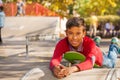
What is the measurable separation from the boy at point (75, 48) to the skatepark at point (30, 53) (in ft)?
0.26

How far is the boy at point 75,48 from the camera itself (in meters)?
5.30

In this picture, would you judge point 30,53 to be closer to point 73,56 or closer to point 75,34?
point 73,56

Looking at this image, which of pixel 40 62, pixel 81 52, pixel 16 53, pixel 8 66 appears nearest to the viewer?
pixel 81 52

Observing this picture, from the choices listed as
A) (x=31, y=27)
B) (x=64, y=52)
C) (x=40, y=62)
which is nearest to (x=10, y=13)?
(x=31, y=27)

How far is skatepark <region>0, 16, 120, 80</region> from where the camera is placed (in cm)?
533

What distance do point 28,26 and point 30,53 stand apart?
8706mm

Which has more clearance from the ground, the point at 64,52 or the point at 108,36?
the point at 64,52

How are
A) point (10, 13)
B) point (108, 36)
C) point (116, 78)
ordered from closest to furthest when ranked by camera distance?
point (116, 78), point (10, 13), point (108, 36)

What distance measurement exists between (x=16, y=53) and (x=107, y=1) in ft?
49.4

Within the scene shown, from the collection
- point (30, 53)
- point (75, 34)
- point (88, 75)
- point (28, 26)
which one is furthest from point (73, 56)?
point (28, 26)

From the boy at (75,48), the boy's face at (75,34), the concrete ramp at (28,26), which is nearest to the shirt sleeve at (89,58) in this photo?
the boy at (75,48)

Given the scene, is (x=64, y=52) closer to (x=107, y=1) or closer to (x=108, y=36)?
(x=107, y=1)

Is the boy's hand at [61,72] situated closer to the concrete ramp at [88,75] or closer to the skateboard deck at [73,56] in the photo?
the concrete ramp at [88,75]

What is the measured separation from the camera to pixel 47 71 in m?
5.47
